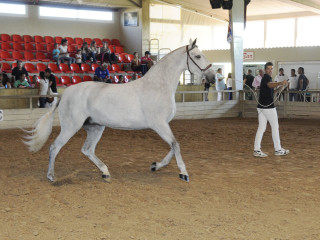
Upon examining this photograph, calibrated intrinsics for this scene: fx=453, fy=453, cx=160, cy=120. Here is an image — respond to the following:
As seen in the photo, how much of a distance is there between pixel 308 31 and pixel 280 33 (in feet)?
5.79

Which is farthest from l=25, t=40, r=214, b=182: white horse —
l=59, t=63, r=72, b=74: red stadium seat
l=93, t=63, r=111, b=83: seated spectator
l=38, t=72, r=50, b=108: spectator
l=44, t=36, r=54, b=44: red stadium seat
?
l=44, t=36, r=54, b=44: red stadium seat

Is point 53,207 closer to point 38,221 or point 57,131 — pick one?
point 38,221

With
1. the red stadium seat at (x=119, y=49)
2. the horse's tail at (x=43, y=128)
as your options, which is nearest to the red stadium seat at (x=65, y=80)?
the red stadium seat at (x=119, y=49)

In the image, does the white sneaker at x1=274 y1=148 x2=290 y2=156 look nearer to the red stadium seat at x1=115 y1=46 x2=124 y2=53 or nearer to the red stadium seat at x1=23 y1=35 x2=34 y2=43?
the red stadium seat at x1=23 y1=35 x2=34 y2=43

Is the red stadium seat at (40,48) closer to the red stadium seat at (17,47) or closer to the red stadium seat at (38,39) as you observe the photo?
the red stadium seat at (38,39)

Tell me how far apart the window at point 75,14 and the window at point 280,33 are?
9.96 meters

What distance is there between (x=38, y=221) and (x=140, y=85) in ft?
9.39

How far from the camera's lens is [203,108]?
62.5ft

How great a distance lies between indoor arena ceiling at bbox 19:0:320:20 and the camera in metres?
22.9

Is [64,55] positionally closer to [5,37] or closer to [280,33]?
[5,37]

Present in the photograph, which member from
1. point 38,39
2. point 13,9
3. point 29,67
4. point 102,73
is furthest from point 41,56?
point 102,73

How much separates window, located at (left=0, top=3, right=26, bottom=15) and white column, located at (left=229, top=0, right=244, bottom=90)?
33.9 feet

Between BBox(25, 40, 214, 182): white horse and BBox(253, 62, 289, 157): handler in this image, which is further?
BBox(253, 62, 289, 157): handler

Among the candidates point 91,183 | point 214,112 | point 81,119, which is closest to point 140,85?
point 81,119
